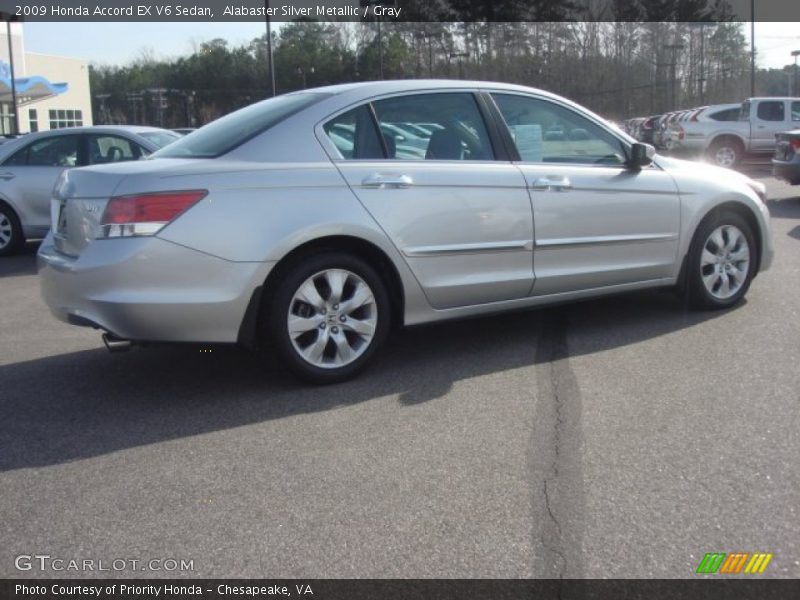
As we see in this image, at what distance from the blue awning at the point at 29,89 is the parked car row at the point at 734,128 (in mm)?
34437

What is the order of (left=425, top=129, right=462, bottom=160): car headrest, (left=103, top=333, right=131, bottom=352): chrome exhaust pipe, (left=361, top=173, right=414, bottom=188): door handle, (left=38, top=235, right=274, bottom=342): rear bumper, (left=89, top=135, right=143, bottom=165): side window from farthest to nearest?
(left=89, top=135, right=143, bottom=165): side window
(left=425, top=129, right=462, bottom=160): car headrest
(left=361, top=173, right=414, bottom=188): door handle
(left=103, top=333, right=131, bottom=352): chrome exhaust pipe
(left=38, top=235, right=274, bottom=342): rear bumper

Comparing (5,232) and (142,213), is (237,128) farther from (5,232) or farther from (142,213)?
(5,232)

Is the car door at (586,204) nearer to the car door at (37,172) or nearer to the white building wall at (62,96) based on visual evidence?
the car door at (37,172)

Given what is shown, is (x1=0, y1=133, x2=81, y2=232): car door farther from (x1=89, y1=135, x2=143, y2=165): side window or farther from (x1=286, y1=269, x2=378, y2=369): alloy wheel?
(x1=286, y1=269, x2=378, y2=369): alloy wheel

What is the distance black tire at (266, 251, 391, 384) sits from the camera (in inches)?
185

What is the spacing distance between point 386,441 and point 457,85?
99.0 inches

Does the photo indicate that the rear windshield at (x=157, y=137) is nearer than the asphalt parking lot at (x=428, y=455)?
No

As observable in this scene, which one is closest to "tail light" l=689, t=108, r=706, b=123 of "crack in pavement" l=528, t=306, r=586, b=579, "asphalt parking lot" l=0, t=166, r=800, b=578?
"asphalt parking lot" l=0, t=166, r=800, b=578

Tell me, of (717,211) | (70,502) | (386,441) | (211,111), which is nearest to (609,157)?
(717,211)

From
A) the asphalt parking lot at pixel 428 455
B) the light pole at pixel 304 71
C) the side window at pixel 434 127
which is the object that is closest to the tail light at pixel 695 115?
the light pole at pixel 304 71

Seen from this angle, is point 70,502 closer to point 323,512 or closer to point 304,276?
point 323,512

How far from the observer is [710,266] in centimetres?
631

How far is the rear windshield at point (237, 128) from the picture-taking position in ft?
16.2

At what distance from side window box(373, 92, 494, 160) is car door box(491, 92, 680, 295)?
22cm
